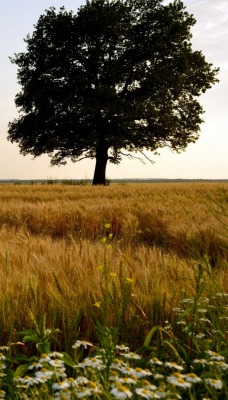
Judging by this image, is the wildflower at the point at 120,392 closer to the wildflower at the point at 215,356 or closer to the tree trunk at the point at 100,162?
the wildflower at the point at 215,356

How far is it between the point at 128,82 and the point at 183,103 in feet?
12.7

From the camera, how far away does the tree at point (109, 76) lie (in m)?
25.4

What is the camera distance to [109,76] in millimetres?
25938

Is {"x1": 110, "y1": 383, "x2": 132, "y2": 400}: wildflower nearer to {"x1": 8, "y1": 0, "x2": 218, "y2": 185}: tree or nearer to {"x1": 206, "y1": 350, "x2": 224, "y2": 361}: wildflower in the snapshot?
{"x1": 206, "y1": 350, "x2": 224, "y2": 361}: wildflower

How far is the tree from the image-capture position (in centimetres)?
2539

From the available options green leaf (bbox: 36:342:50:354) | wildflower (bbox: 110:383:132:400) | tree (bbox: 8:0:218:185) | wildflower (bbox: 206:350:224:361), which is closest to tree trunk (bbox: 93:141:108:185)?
tree (bbox: 8:0:218:185)

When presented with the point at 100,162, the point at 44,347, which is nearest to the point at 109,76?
the point at 100,162

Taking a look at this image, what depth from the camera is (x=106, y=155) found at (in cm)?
2823

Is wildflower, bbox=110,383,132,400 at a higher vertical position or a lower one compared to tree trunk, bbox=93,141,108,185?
lower

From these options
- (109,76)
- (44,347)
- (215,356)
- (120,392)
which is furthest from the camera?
(109,76)

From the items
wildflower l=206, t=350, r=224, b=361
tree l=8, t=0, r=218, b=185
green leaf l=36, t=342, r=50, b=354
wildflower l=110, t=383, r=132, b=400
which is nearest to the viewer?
wildflower l=110, t=383, r=132, b=400

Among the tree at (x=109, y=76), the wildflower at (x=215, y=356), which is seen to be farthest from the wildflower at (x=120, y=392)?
the tree at (x=109, y=76)

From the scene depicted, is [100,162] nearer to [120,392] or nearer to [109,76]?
[109,76]

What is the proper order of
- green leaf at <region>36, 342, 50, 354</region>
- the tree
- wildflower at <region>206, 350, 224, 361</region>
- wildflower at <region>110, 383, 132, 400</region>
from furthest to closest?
1. the tree
2. green leaf at <region>36, 342, 50, 354</region>
3. wildflower at <region>206, 350, 224, 361</region>
4. wildflower at <region>110, 383, 132, 400</region>
